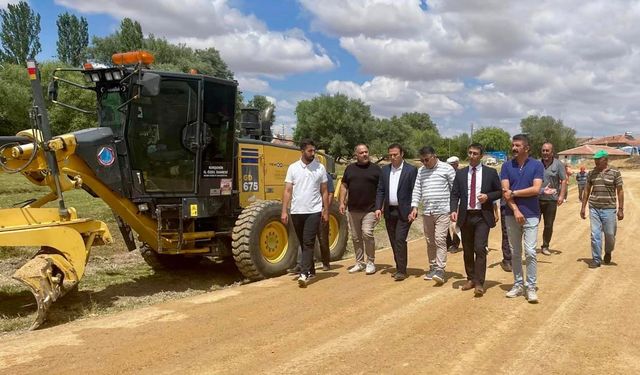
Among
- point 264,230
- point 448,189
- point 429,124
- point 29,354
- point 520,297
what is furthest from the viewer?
point 429,124

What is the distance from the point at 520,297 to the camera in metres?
5.96

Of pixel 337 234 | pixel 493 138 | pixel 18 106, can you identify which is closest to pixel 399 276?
pixel 337 234

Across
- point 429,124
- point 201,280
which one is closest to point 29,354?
point 201,280

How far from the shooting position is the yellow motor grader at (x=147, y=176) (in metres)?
5.38

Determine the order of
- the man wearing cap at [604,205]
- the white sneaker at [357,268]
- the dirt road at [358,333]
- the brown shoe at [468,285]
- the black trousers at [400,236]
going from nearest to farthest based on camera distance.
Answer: the dirt road at [358,333], the brown shoe at [468,285], the black trousers at [400,236], the white sneaker at [357,268], the man wearing cap at [604,205]

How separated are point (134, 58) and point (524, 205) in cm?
477

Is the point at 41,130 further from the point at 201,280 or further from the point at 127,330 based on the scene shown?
the point at 201,280

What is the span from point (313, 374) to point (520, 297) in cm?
316

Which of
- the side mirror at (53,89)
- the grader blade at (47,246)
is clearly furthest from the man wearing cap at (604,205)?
the side mirror at (53,89)

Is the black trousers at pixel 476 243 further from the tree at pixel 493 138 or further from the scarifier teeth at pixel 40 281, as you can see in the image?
the tree at pixel 493 138

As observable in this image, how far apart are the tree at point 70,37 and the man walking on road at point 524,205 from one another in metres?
55.7

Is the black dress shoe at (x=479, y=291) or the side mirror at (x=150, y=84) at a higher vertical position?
the side mirror at (x=150, y=84)

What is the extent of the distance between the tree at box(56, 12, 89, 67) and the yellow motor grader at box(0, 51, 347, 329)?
52.9 m

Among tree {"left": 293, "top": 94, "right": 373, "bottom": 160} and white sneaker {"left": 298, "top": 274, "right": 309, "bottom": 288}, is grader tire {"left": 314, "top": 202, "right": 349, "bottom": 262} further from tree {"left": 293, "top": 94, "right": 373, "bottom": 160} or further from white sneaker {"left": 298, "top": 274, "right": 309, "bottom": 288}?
tree {"left": 293, "top": 94, "right": 373, "bottom": 160}
